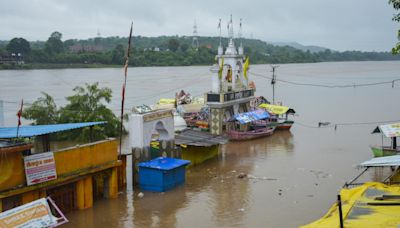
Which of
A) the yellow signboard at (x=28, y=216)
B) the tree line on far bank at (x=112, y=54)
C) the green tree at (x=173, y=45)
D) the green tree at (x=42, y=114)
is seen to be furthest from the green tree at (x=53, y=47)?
the yellow signboard at (x=28, y=216)

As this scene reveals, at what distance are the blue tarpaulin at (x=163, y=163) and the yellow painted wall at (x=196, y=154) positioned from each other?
Answer: 3.51 m

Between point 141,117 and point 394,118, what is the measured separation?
104ft

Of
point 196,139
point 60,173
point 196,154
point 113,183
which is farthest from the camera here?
point 196,154

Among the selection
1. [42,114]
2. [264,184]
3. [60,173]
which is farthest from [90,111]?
[60,173]

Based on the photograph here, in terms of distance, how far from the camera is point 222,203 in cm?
1678

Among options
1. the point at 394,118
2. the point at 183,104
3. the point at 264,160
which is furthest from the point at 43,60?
the point at 264,160

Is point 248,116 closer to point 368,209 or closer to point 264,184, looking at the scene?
point 264,184

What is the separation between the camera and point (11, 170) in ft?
42.8

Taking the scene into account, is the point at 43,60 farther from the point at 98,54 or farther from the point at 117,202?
the point at 117,202

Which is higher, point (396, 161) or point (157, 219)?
point (396, 161)

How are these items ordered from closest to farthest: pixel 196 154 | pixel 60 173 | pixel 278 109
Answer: pixel 60 173, pixel 196 154, pixel 278 109

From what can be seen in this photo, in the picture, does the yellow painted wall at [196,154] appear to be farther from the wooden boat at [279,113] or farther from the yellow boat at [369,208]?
the yellow boat at [369,208]

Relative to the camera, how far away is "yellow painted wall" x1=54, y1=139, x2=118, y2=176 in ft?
48.2

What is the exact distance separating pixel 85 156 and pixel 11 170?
9.65ft
